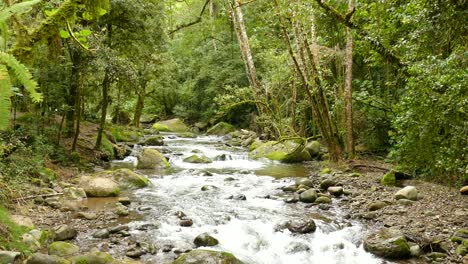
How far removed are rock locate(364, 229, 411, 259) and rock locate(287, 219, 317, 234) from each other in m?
1.07

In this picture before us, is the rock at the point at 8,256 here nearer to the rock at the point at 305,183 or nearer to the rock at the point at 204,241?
the rock at the point at 204,241

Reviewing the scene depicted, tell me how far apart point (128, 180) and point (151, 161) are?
342cm

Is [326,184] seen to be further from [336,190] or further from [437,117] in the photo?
[437,117]

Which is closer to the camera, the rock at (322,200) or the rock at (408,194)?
the rock at (408,194)

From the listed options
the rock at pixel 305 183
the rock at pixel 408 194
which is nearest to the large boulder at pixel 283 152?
the rock at pixel 305 183

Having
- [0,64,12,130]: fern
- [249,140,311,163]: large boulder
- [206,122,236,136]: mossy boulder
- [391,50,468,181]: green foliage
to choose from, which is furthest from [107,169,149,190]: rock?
[206,122,236,136]: mossy boulder

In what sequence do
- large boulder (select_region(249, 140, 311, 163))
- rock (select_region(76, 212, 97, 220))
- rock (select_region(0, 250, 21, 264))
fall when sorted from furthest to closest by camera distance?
large boulder (select_region(249, 140, 311, 163))
rock (select_region(76, 212, 97, 220))
rock (select_region(0, 250, 21, 264))

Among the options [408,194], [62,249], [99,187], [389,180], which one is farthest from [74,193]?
[389,180]

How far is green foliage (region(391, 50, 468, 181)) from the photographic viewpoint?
20.3ft

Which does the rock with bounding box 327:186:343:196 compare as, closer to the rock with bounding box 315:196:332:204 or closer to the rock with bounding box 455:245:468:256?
the rock with bounding box 315:196:332:204

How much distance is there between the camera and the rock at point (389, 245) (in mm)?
6188

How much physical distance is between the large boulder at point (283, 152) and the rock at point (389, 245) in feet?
31.0

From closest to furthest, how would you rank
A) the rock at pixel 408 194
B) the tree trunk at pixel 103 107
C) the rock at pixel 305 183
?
the rock at pixel 408 194 → the rock at pixel 305 183 → the tree trunk at pixel 103 107

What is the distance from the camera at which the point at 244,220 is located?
8016 millimetres
